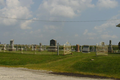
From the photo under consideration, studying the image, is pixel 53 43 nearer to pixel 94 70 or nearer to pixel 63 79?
pixel 94 70

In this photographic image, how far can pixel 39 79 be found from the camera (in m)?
7.66

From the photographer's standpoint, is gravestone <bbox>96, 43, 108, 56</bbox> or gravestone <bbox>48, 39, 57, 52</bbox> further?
gravestone <bbox>48, 39, 57, 52</bbox>

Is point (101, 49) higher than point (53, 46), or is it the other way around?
point (53, 46)

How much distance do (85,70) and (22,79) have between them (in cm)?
568

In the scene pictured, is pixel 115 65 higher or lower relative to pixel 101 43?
lower

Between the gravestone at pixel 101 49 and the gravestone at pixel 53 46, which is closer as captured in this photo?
the gravestone at pixel 101 49

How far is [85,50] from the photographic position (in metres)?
29.2

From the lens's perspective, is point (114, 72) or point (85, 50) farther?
point (85, 50)

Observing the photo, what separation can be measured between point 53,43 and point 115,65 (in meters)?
20.9

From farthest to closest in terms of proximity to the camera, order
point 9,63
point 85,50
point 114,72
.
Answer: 1. point 85,50
2. point 9,63
3. point 114,72

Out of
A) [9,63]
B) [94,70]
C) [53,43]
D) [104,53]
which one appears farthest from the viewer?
[53,43]

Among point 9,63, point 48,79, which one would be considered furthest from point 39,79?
point 9,63

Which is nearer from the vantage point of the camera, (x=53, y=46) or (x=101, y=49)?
(x=101, y=49)

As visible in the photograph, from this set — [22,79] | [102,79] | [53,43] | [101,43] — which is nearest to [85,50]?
[53,43]
